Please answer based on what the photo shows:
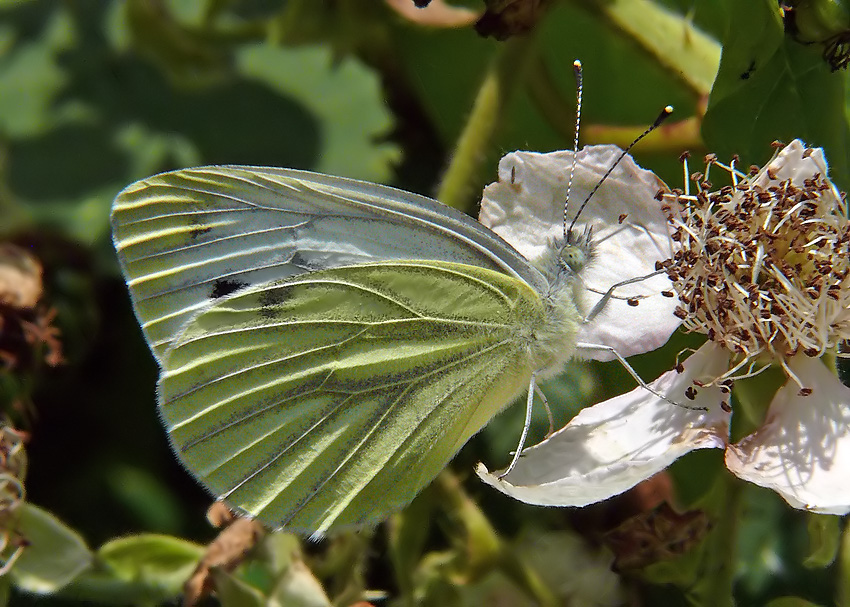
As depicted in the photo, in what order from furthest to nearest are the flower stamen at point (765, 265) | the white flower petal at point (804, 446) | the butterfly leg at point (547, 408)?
the butterfly leg at point (547, 408)
the flower stamen at point (765, 265)
the white flower petal at point (804, 446)

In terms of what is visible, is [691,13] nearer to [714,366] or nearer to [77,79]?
[714,366]

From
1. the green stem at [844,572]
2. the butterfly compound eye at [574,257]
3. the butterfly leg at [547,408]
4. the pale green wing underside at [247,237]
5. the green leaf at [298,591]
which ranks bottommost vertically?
the green leaf at [298,591]

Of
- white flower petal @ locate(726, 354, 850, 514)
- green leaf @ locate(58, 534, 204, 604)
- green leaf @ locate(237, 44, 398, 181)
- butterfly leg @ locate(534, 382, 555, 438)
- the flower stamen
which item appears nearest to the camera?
white flower petal @ locate(726, 354, 850, 514)

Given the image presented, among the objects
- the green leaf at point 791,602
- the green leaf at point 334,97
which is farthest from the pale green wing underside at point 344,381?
the green leaf at point 334,97

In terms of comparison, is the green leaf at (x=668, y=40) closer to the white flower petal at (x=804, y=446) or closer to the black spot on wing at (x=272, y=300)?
the white flower petal at (x=804, y=446)

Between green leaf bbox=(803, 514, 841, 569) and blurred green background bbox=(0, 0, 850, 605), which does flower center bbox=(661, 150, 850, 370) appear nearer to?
blurred green background bbox=(0, 0, 850, 605)

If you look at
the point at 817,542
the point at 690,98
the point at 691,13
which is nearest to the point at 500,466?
the point at 817,542

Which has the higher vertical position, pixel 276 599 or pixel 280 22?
pixel 280 22

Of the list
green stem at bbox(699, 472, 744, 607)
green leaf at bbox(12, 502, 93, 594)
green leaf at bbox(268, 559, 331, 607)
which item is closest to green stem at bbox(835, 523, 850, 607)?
green stem at bbox(699, 472, 744, 607)

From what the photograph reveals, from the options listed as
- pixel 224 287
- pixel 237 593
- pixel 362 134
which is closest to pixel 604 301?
pixel 224 287
